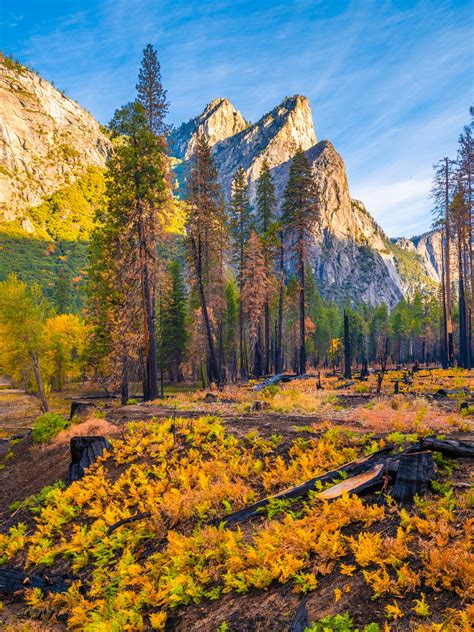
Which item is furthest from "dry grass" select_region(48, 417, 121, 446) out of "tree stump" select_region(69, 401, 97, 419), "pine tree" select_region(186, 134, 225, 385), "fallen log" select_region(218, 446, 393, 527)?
"pine tree" select_region(186, 134, 225, 385)

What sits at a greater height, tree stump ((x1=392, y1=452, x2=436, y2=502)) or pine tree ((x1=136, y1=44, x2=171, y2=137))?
pine tree ((x1=136, y1=44, x2=171, y2=137))

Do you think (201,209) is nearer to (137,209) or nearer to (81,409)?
(137,209)

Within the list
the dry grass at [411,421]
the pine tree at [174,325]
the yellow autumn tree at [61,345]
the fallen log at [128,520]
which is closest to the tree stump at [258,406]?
the dry grass at [411,421]

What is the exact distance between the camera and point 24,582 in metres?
6.86

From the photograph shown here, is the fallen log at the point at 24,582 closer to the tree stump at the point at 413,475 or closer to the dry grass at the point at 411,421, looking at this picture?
the tree stump at the point at 413,475

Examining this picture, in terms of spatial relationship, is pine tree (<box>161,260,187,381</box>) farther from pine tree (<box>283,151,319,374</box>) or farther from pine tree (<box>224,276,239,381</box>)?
pine tree (<box>283,151,319,374</box>)

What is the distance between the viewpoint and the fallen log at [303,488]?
661 centimetres

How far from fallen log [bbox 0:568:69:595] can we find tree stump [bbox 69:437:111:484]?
2999mm

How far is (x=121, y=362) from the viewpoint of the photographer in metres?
23.3

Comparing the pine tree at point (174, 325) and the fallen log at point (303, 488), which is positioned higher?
the pine tree at point (174, 325)

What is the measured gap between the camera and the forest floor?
13.0 feet

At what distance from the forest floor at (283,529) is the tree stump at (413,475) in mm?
212

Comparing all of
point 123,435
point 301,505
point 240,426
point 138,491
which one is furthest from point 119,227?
point 301,505

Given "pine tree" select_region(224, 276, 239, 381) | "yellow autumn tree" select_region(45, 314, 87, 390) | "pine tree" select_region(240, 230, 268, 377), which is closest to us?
"pine tree" select_region(240, 230, 268, 377)
